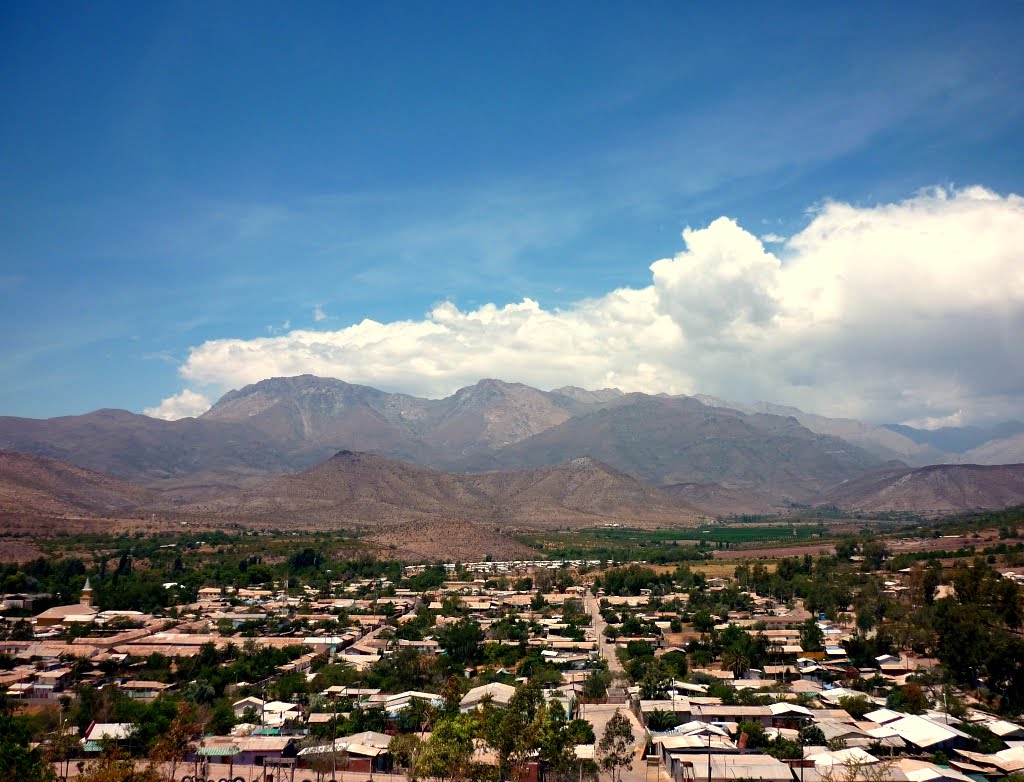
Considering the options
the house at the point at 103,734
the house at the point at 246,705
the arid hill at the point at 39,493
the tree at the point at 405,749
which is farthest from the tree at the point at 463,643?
the arid hill at the point at 39,493

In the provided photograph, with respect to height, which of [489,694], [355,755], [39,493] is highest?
[39,493]

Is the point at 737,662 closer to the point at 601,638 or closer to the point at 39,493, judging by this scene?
the point at 601,638

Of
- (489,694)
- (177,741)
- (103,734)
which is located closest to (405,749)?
(489,694)

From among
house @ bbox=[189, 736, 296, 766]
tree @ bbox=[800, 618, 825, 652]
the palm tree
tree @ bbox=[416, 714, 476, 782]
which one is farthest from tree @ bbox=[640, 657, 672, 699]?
house @ bbox=[189, 736, 296, 766]

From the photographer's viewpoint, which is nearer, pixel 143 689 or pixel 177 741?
pixel 177 741

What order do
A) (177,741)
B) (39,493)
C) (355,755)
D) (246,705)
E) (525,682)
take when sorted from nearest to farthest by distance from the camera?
1. (177,741)
2. (355,755)
3. (246,705)
4. (525,682)
5. (39,493)

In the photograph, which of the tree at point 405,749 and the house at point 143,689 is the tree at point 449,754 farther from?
the house at point 143,689

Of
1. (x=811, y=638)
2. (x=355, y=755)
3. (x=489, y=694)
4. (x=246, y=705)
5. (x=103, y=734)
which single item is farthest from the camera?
(x=811, y=638)

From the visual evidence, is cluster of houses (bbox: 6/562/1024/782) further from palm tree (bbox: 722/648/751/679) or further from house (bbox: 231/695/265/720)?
palm tree (bbox: 722/648/751/679)
